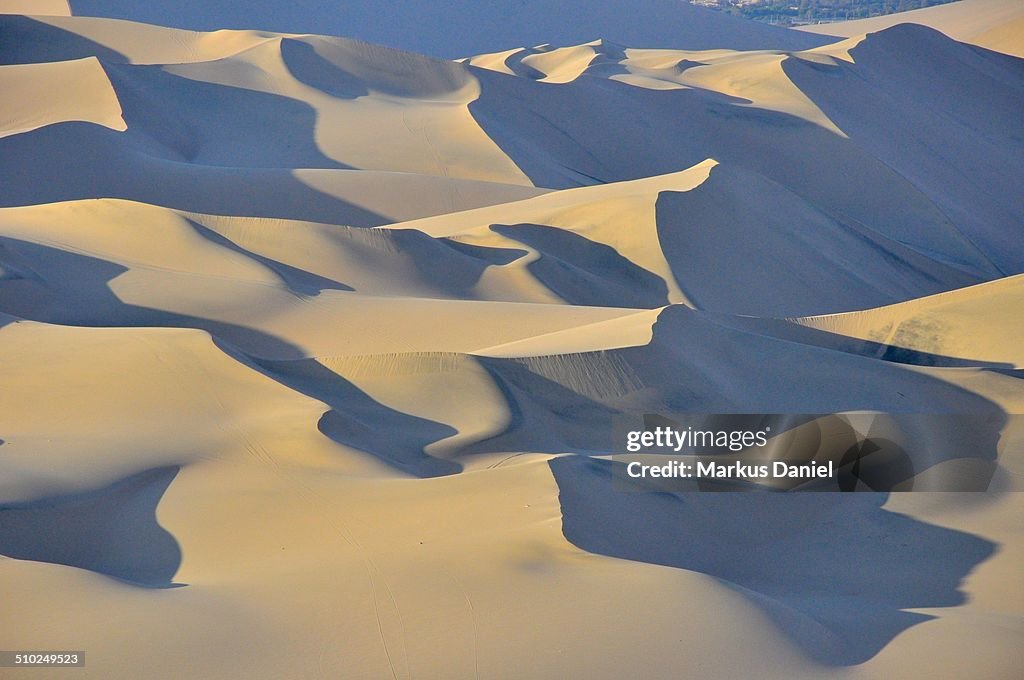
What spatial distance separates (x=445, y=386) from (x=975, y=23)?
122 ft

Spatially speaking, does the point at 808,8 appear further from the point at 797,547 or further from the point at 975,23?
the point at 797,547

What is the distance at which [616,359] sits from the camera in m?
8.02

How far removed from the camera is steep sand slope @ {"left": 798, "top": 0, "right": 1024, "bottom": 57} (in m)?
31.8

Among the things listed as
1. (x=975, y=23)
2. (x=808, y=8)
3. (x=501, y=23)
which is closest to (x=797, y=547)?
(x=501, y=23)

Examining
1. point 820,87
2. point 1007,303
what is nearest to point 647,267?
point 1007,303

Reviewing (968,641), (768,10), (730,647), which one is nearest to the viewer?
(730,647)

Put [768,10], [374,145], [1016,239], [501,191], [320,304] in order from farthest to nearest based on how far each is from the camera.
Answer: [768,10] → [1016,239] → [374,145] → [501,191] → [320,304]

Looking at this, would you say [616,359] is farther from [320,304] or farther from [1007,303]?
[1007,303]

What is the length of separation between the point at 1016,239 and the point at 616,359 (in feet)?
49.9

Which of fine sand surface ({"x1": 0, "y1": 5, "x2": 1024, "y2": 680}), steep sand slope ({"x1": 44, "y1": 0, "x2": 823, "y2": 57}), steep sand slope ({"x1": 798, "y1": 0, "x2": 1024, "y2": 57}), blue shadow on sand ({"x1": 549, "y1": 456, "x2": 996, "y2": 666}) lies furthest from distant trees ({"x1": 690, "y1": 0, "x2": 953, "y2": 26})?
blue shadow on sand ({"x1": 549, "y1": 456, "x2": 996, "y2": 666})

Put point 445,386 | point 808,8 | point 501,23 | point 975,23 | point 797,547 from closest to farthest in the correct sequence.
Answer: point 797,547, point 445,386, point 975,23, point 501,23, point 808,8

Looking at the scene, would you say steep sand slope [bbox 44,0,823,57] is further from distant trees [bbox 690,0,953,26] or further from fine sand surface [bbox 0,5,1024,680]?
distant trees [bbox 690,0,953,26]

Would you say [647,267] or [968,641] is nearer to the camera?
[968,641]

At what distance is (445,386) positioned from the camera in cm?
757
